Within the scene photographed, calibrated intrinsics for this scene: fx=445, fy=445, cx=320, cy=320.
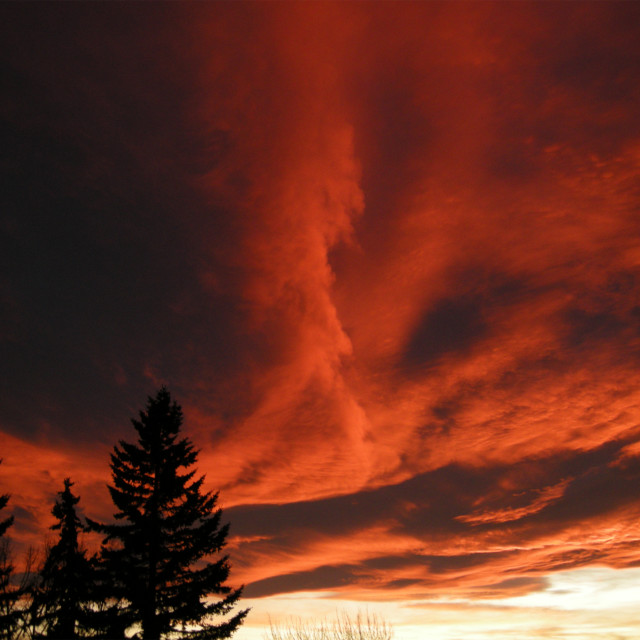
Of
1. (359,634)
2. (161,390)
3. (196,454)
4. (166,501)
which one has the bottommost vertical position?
(359,634)

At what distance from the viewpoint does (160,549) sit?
67.2 ft

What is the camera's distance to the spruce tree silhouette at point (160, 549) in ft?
65.1

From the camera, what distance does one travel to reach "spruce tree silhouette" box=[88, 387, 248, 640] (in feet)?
65.1

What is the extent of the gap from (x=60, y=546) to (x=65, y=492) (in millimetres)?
2998

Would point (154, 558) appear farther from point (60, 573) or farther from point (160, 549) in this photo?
point (60, 573)

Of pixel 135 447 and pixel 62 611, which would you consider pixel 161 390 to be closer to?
pixel 135 447

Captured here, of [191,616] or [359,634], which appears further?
[359,634]

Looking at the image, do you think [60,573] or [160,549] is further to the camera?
[60,573]

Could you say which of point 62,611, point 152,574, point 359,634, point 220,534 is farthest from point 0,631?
point 359,634

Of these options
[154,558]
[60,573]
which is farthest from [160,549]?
[60,573]

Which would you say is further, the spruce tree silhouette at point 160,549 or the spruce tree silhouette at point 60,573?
the spruce tree silhouette at point 60,573

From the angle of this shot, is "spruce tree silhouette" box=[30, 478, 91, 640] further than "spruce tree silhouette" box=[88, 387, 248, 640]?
Yes

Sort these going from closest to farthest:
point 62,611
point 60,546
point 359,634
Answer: point 62,611
point 60,546
point 359,634

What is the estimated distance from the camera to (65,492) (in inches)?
1062
